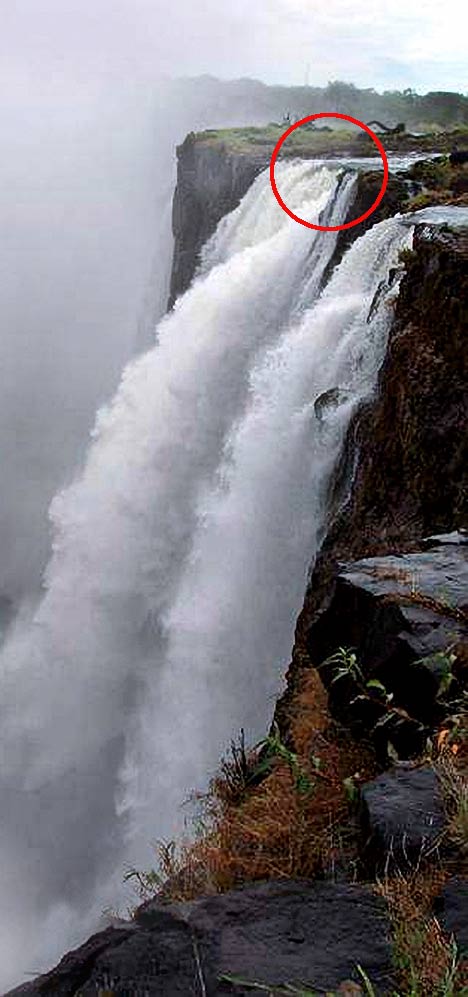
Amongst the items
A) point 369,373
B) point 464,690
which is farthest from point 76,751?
point 464,690

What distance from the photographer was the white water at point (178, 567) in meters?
10.1

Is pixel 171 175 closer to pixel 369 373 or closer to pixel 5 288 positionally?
pixel 5 288

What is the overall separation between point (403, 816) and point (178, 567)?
369 inches

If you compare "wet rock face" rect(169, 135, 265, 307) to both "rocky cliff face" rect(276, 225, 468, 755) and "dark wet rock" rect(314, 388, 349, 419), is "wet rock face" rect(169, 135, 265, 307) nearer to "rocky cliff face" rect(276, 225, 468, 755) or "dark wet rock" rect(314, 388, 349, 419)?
"dark wet rock" rect(314, 388, 349, 419)

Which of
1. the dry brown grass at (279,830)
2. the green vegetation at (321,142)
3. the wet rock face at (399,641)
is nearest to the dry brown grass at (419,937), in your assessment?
the dry brown grass at (279,830)

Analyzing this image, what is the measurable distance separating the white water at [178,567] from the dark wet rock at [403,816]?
5.66 meters

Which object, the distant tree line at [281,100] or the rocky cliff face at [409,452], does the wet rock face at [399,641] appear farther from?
the distant tree line at [281,100]

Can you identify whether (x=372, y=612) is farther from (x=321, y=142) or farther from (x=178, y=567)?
(x=321, y=142)

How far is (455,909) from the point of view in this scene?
306 cm

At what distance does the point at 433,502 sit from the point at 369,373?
7.23ft

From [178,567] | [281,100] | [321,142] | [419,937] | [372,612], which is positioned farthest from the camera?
[281,100]

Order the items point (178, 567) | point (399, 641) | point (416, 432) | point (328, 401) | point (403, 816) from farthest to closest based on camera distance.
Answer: point (178, 567) < point (328, 401) < point (416, 432) < point (399, 641) < point (403, 816)

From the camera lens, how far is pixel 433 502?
7492 millimetres

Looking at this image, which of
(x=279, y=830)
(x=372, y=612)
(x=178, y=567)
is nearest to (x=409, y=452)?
(x=372, y=612)
